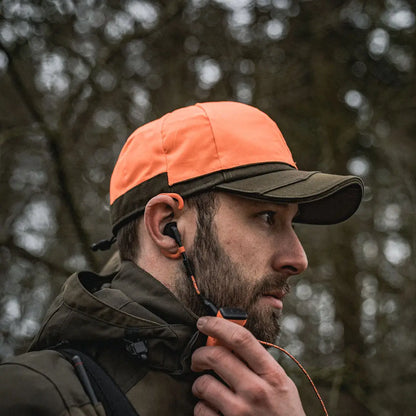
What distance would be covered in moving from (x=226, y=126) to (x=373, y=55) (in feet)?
11.5

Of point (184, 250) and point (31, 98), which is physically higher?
point (31, 98)

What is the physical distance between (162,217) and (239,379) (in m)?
0.66

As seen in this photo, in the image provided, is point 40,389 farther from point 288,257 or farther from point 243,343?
point 288,257

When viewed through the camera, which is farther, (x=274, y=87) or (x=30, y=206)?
(x=274, y=87)

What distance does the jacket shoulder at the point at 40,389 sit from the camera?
1.37 m

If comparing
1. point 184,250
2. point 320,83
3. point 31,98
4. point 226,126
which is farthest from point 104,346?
point 320,83

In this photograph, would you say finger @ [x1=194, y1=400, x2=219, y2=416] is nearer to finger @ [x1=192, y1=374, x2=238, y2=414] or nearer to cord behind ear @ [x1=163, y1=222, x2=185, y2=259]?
finger @ [x1=192, y1=374, x2=238, y2=414]

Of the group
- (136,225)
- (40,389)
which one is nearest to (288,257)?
(136,225)

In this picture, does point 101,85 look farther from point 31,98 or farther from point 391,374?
point 391,374

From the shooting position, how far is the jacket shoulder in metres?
1.37

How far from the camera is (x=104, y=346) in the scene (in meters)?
1.69

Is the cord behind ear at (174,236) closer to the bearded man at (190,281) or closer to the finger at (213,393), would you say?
the bearded man at (190,281)

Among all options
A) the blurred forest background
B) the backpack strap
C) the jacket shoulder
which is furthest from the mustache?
the blurred forest background

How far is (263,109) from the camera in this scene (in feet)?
15.4
